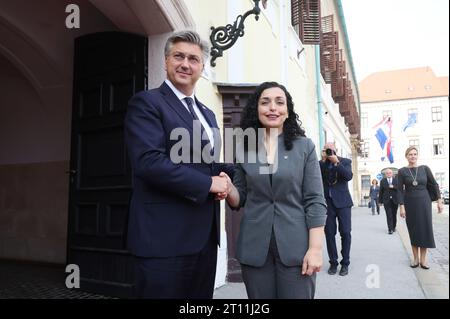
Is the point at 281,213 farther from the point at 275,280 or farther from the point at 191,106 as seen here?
the point at 191,106

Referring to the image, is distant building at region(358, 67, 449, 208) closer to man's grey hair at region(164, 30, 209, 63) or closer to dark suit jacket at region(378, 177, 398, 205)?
dark suit jacket at region(378, 177, 398, 205)

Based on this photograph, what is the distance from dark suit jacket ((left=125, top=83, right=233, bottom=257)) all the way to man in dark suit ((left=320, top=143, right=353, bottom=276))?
356 centimetres

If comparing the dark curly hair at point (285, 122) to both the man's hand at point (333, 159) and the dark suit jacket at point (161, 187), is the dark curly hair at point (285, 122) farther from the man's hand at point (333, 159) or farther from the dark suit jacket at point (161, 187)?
the man's hand at point (333, 159)

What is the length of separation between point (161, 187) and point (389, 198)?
8.40 meters

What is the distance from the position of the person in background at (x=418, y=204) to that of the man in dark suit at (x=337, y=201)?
3.28 ft

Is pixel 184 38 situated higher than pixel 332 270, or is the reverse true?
pixel 184 38

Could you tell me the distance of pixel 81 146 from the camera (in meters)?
4.14

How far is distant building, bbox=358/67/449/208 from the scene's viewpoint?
107 feet

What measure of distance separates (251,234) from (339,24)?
816 inches

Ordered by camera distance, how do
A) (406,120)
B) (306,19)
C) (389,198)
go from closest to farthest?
(389,198) < (306,19) < (406,120)

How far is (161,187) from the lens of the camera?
1550 millimetres

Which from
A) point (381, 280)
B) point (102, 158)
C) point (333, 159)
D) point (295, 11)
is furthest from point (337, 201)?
point (295, 11)
